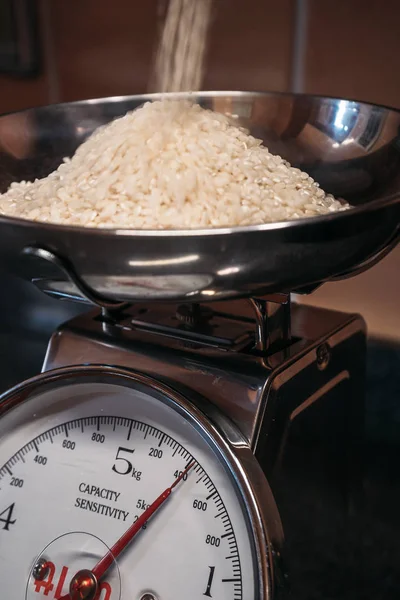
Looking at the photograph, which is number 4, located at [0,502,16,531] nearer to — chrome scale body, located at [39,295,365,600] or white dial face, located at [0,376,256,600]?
white dial face, located at [0,376,256,600]

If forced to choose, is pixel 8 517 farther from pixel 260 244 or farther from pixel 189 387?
pixel 260 244

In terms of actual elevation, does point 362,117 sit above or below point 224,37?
below

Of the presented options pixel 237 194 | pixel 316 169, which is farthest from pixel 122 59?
pixel 237 194

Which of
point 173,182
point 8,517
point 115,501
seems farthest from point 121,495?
point 173,182

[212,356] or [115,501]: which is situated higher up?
[212,356]

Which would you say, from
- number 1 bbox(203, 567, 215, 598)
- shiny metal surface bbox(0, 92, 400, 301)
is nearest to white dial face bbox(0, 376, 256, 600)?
number 1 bbox(203, 567, 215, 598)

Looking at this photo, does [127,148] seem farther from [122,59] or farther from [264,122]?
[122,59]

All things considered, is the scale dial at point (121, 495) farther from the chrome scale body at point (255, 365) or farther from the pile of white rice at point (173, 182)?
the pile of white rice at point (173, 182)
